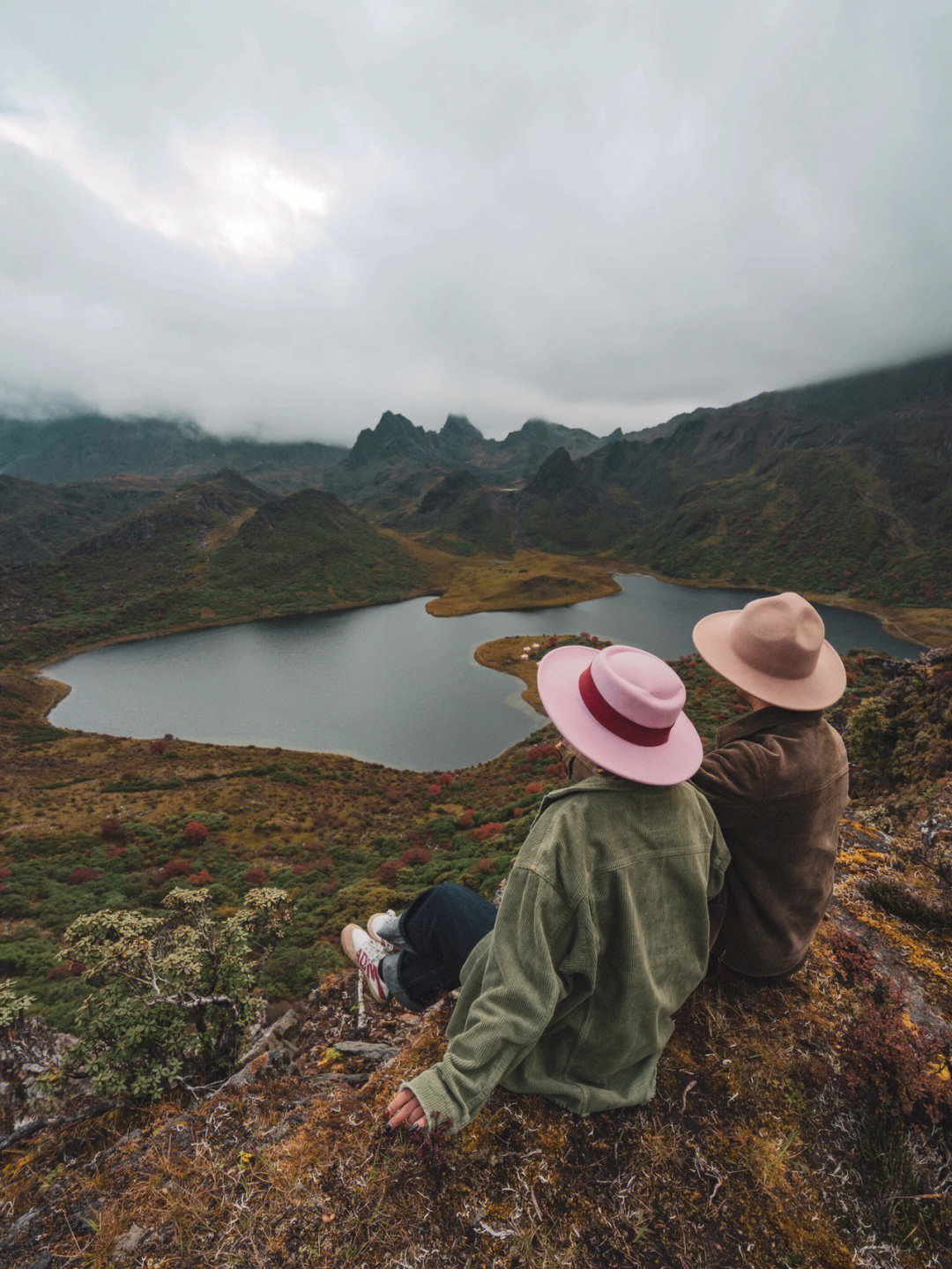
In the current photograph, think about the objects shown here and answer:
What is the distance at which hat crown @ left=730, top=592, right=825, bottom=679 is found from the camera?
3195 mm

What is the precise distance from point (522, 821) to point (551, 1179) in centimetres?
2047

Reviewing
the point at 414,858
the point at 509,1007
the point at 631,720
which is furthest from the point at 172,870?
the point at 631,720

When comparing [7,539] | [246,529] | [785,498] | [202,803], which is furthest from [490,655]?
[7,539]

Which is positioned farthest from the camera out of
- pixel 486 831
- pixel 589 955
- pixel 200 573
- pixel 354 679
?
pixel 200 573

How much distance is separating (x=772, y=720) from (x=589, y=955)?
77.5 inches

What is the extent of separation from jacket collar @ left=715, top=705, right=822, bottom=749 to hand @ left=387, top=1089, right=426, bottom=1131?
2.58 meters

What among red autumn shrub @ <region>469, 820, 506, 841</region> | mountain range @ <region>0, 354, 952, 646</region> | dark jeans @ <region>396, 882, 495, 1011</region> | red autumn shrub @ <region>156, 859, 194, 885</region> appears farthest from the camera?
mountain range @ <region>0, 354, 952, 646</region>

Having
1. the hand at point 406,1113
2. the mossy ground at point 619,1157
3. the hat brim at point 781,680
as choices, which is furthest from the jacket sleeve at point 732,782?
the hand at point 406,1113

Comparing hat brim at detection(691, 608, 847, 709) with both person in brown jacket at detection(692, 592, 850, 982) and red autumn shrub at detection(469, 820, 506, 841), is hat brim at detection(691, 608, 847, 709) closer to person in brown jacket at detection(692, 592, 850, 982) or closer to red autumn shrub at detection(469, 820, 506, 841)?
person in brown jacket at detection(692, 592, 850, 982)

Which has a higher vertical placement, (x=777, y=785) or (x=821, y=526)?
(x=821, y=526)

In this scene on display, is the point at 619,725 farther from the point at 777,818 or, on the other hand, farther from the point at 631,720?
the point at 777,818

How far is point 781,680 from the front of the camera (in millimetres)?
3285

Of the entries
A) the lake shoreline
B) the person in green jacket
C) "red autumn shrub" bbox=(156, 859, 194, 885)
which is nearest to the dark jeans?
the person in green jacket

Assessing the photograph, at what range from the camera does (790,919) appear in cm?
333
